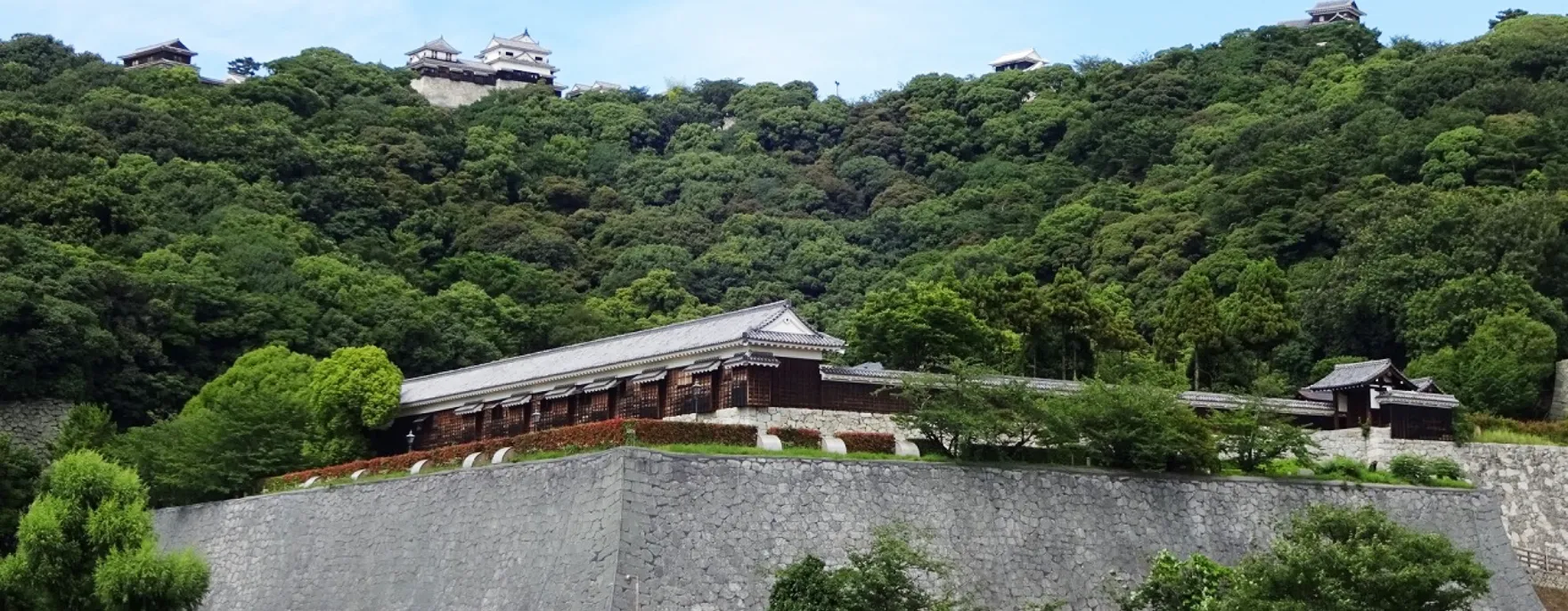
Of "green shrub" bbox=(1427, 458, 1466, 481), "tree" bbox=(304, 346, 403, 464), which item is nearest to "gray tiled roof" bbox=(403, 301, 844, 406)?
"tree" bbox=(304, 346, 403, 464)

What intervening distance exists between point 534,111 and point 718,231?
60.5 feet

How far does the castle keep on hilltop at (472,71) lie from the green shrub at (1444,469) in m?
68.5

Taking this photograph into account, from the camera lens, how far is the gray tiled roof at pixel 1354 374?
3859 centimetres

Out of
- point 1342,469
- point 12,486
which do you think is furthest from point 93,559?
point 1342,469

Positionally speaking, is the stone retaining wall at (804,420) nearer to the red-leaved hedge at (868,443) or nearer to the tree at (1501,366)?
the red-leaved hedge at (868,443)

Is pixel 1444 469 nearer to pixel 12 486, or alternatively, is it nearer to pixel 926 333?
pixel 926 333

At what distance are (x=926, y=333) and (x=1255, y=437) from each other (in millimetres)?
8908

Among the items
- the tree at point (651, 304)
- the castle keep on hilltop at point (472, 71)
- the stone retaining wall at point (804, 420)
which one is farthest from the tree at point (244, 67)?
the stone retaining wall at point (804, 420)

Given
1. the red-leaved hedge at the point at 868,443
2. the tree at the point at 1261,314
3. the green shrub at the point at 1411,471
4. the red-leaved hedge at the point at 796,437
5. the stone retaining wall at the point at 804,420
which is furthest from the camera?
the tree at the point at 1261,314

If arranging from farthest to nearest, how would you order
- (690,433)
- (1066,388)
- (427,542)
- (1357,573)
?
(1066,388)
(427,542)
(690,433)
(1357,573)

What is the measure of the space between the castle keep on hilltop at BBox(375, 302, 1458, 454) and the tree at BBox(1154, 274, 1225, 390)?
5150mm

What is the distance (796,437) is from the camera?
106 feet

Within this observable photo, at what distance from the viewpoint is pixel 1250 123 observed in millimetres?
69938

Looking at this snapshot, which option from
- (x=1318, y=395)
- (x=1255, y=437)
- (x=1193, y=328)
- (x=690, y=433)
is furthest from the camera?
(x=1193, y=328)
